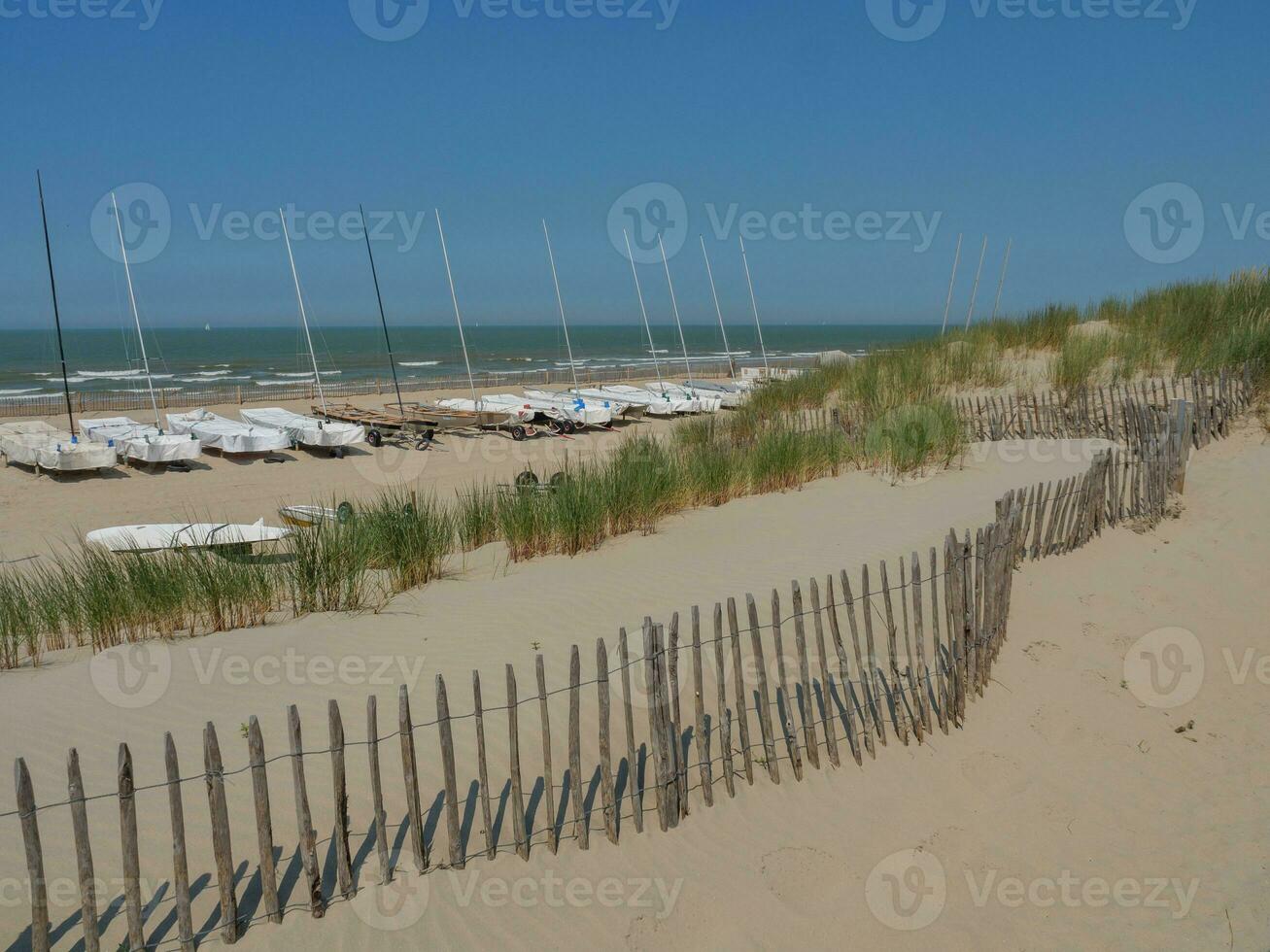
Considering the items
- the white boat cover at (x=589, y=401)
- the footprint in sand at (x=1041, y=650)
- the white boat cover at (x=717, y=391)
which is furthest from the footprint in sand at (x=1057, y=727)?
the white boat cover at (x=717, y=391)

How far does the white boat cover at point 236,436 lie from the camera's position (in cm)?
1906

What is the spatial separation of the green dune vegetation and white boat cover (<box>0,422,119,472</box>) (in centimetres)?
747

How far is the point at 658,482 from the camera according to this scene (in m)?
9.38

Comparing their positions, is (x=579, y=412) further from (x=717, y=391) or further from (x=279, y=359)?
(x=279, y=359)

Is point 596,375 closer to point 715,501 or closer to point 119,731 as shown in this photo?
point 715,501

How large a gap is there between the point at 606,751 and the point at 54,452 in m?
17.3

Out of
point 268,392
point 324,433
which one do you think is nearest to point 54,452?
point 324,433

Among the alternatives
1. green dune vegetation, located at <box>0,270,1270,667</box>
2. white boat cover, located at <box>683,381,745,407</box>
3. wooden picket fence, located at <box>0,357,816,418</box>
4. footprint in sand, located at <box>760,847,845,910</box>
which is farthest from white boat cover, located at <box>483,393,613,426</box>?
footprint in sand, located at <box>760,847,845,910</box>

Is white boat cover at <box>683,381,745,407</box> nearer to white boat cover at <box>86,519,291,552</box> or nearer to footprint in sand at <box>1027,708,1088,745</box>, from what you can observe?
white boat cover at <box>86,519,291,552</box>

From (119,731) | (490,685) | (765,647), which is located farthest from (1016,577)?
(119,731)

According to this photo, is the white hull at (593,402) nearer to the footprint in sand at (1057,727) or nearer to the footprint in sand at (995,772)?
the footprint in sand at (1057,727)

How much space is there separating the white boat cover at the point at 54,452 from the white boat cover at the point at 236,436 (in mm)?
2179

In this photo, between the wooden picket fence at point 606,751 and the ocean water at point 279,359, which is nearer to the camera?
the wooden picket fence at point 606,751

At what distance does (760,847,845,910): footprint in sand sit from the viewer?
11.9ft
